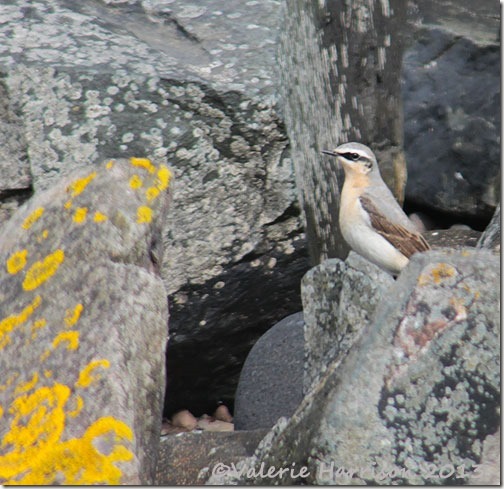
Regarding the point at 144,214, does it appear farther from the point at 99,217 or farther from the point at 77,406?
the point at 77,406

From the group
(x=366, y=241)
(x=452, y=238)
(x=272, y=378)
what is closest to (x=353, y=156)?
(x=366, y=241)

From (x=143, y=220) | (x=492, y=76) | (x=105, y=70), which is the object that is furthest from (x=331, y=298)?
(x=492, y=76)

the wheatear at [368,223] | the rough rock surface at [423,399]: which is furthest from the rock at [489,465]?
the wheatear at [368,223]

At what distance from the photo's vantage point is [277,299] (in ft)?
25.9

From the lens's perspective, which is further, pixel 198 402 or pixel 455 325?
pixel 198 402

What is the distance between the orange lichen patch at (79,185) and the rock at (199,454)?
5.46 feet

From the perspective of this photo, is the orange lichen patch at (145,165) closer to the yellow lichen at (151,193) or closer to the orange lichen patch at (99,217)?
the yellow lichen at (151,193)

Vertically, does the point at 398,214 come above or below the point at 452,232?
above

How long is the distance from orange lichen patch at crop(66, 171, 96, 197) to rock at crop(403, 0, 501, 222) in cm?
627

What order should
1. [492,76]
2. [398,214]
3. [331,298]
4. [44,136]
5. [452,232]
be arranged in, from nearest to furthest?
[331,298] → [44,136] → [398,214] → [452,232] → [492,76]

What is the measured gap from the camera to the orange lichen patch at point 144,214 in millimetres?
3984

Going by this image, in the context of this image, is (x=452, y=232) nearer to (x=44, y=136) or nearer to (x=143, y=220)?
(x=44, y=136)

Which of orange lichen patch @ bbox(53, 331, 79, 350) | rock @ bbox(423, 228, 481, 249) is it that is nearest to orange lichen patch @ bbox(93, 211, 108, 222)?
orange lichen patch @ bbox(53, 331, 79, 350)

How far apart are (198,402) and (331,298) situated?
110 inches
